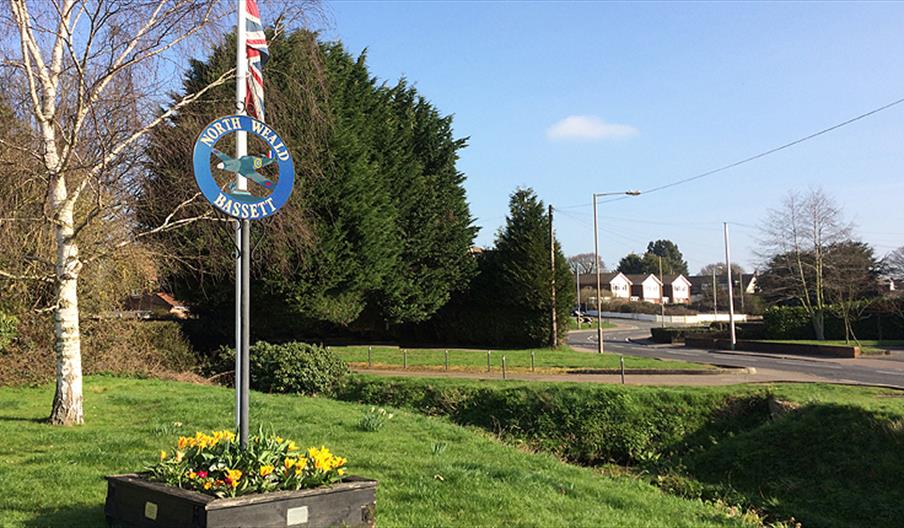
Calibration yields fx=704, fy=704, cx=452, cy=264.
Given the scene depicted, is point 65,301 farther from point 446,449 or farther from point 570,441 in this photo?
point 570,441

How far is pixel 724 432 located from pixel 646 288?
11239 centimetres

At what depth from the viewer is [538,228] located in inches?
1348

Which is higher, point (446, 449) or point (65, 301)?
point (65, 301)

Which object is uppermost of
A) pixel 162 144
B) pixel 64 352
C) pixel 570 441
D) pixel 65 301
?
→ pixel 162 144

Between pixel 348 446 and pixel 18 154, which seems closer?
pixel 348 446

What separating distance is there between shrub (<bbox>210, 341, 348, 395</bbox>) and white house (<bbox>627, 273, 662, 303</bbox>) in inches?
4295

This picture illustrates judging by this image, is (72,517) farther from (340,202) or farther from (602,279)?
(602,279)

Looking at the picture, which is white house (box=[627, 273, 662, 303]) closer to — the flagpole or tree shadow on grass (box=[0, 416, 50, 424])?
tree shadow on grass (box=[0, 416, 50, 424])

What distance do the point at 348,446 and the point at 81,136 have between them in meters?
6.42

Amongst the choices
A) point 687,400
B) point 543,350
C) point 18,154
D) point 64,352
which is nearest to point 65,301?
point 64,352

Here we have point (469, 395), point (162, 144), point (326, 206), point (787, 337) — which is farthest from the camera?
point (787, 337)

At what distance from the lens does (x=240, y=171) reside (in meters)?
6.26

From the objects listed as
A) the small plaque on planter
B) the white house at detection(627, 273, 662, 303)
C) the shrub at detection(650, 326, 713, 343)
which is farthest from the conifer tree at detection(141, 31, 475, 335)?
the white house at detection(627, 273, 662, 303)

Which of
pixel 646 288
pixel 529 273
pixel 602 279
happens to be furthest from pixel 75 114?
pixel 646 288
